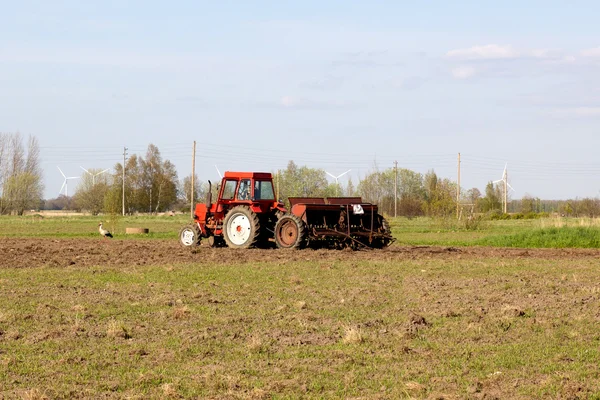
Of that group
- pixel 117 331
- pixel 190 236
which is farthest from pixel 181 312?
pixel 190 236

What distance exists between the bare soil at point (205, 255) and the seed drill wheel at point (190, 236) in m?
0.43

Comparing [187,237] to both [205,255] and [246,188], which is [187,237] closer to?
[246,188]

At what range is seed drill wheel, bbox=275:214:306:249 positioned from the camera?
79.9ft

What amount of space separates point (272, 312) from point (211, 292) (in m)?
2.73

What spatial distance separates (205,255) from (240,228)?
2.39 meters

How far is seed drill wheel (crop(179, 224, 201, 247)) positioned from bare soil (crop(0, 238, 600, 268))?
0.43m

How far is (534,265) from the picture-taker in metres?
21.1

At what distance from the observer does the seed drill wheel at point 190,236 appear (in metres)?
27.2

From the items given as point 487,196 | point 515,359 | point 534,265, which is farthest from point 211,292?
point 487,196

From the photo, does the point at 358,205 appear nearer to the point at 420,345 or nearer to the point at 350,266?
the point at 350,266

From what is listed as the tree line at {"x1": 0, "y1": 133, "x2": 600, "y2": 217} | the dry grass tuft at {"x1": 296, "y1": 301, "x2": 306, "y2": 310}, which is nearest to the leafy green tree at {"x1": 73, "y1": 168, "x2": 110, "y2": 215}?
the tree line at {"x1": 0, "y1": 133, "x2": 600, "y2": 217}

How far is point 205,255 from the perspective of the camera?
23656 millimetres

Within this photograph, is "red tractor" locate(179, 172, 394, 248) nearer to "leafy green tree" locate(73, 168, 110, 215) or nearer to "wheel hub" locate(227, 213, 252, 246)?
"wheel hub" locate(227, 213, 252, 246)

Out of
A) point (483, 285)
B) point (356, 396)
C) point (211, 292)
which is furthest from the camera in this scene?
point (483, 285)
